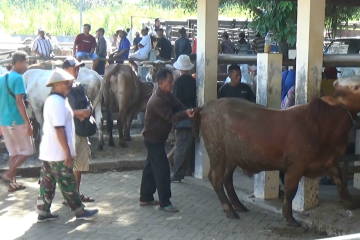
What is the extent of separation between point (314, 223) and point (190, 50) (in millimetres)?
11769

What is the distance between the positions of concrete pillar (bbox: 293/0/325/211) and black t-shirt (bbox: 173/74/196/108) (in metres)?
2.30

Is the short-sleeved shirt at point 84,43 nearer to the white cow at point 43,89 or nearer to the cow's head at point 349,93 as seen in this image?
the white cow at point 43,89

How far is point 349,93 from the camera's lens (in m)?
6.93

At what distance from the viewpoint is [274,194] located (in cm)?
820

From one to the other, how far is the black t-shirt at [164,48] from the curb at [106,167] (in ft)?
26.7

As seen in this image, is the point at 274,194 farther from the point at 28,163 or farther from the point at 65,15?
the point at 65,15

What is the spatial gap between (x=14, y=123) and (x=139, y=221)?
108 inches

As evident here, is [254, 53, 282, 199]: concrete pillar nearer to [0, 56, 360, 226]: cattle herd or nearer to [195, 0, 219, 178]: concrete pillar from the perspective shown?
[0, 56, 360, 226]: cattle herd

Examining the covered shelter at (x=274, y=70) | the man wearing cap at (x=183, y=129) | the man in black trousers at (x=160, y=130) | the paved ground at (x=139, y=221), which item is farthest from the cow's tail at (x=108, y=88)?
the man in black trousers at (x=160, y=130)

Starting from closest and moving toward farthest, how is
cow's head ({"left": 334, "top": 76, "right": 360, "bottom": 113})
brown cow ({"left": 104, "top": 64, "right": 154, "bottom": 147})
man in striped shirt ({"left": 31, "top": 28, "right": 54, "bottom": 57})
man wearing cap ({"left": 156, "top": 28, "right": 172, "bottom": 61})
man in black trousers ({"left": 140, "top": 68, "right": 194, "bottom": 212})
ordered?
cow's head ({"left": 334, "top": 76, "right": 360, "bottom": 113})
man in black trousers ({"left": 140, "top": 68, "right": 194, "bottom": 212})
brown cow ({"left": 104, "top": 64, "right": 154, "bottom": 147})
man in striped shirt ({"left": 31, "top": 28, "right": 54, "bottom": 57})
man wearing cap ({"left": 156, "top": 28, "right": 172, "bottom": 61})

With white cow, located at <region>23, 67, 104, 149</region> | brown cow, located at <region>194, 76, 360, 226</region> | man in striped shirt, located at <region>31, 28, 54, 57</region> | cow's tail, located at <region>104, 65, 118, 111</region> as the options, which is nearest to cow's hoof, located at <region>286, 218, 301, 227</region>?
brown cow, located at <region>194, 76, 360, 226</region>

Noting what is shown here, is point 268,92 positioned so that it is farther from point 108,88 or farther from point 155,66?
point 155,66

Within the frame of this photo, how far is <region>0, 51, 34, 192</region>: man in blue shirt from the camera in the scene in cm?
872

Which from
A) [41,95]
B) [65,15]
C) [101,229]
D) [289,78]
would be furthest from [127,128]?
[65,15]
